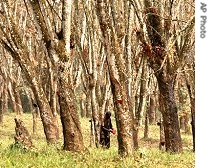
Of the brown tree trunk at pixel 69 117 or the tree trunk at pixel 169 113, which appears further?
the tree trunk at pixel 169 113

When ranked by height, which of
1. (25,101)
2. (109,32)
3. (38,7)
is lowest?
(25,101)

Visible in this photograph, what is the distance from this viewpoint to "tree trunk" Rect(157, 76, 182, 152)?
1353 centimetres

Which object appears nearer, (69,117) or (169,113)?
(69,117)

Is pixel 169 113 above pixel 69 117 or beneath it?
beneath

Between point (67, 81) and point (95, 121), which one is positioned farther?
point (95, 121)

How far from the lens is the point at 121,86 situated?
1048 cm

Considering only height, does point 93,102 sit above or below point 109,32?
below

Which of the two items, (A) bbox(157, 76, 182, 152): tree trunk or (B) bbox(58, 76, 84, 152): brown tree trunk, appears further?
(A) bbox(157, 76, 182, 152): tree trunk

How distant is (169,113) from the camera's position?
45.0 ft

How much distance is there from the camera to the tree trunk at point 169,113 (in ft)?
44.4

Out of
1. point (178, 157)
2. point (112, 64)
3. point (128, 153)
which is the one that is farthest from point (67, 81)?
point (178, 157)
